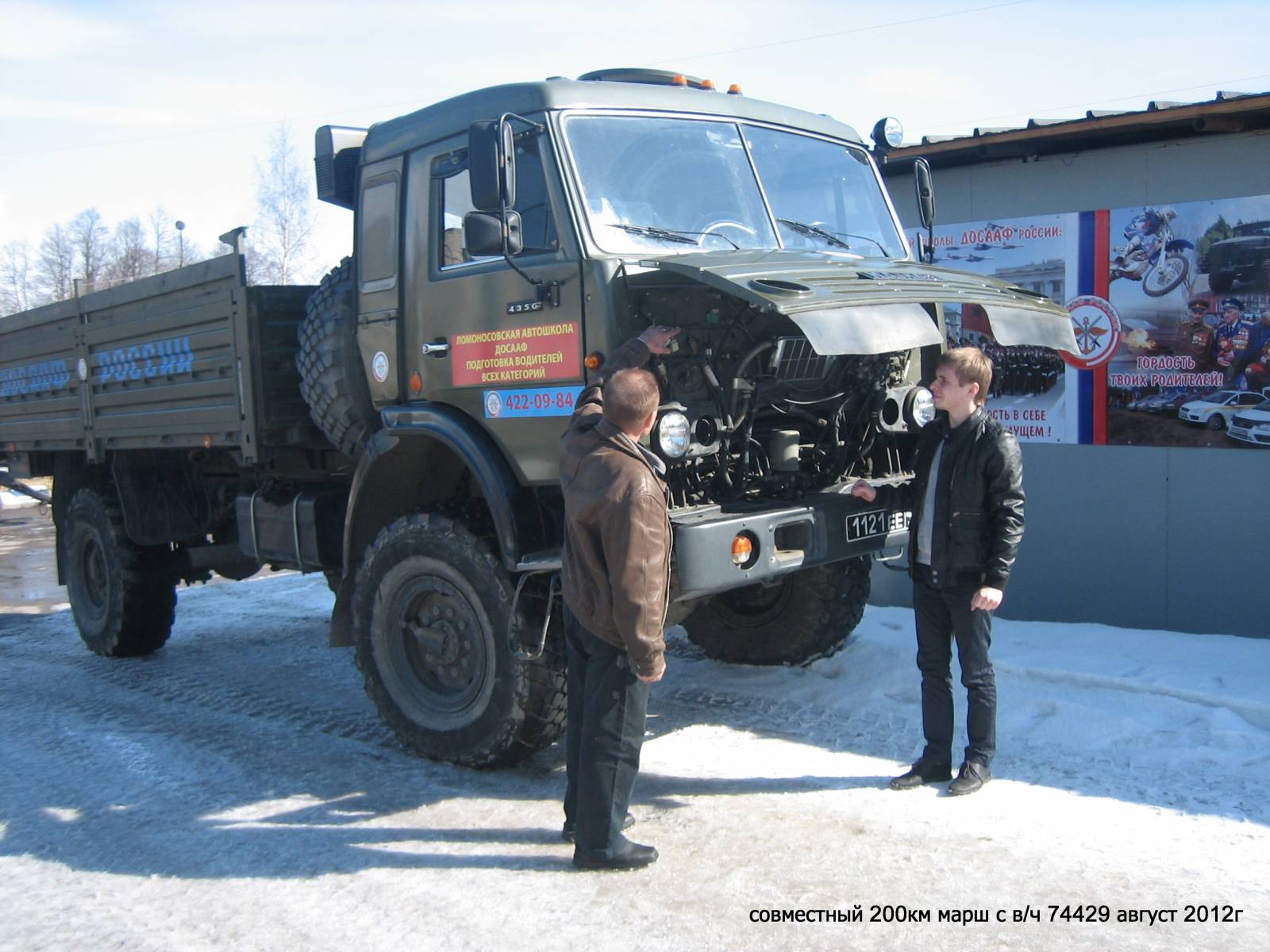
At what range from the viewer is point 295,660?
7.28m

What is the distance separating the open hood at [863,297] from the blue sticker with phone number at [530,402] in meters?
0.60

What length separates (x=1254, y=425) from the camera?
6.66 meters

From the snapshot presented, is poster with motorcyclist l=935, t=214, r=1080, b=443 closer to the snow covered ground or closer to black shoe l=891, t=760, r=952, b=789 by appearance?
the snow covered ground

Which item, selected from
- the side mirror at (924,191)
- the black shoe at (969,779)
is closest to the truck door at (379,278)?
the side mirror at (924,191)

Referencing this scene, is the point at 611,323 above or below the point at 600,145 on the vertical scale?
below

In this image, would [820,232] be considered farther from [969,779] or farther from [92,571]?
[92,571]

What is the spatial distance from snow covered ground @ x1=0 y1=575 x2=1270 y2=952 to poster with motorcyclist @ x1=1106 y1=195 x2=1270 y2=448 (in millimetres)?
1412

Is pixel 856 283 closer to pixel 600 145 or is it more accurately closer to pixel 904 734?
pixel 600 145

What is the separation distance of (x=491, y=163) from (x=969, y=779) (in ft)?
9.76

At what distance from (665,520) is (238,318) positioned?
3.26 m

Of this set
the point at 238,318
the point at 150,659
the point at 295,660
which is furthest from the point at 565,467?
the point at 150,659

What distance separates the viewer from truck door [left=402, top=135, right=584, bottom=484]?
4.44 meters

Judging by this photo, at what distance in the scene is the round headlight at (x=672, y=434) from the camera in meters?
4.08

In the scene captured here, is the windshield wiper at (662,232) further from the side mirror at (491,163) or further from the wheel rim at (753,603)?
the wheel rim at (753,603)
